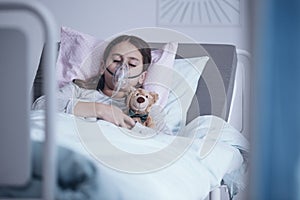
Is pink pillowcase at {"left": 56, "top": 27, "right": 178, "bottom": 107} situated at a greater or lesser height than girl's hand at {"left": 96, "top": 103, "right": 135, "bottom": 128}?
greater

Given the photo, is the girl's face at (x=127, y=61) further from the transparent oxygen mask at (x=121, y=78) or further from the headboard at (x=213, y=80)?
the headboard at (x=213, y=80)

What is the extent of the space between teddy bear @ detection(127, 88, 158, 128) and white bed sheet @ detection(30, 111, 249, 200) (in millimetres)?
162

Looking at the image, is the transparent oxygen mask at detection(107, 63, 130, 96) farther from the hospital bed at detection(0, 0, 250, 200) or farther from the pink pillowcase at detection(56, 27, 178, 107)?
the hospital bed at detection(0, 0, 250, 200)

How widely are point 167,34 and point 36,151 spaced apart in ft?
4.51

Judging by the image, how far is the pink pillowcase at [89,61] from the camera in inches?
82.4

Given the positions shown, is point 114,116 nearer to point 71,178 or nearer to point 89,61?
point 89,61

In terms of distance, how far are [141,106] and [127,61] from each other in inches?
7.7

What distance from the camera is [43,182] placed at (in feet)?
3.33

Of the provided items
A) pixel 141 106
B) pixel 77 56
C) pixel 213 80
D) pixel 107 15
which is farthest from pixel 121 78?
pixel 107 15

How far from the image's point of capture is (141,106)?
6.34ft

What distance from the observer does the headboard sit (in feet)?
6.96

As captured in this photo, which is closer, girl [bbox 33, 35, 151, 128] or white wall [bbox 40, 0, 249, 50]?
girl [bbox 33, 35, 151, 128]

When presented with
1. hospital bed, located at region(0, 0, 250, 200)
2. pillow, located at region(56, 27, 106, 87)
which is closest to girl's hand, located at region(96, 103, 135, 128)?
hospital bed, located at region(0, 0, 250, 200)

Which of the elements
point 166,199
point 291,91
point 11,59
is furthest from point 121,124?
point 291,91
